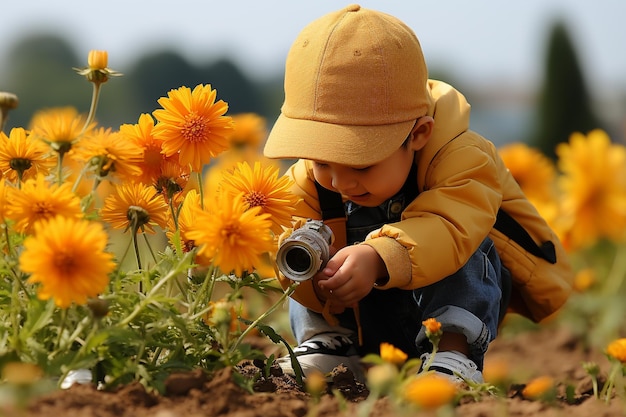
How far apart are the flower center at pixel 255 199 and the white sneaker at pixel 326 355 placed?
544 mm

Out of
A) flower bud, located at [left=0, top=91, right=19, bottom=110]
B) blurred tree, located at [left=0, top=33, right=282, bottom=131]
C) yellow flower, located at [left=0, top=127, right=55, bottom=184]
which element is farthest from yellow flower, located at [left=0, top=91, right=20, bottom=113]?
blurred tree, located at [left=0, top=33, right=282, bottom=131]

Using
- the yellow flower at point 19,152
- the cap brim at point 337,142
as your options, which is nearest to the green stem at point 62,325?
the yellow flower at point 19,152

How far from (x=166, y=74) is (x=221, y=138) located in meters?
67.9

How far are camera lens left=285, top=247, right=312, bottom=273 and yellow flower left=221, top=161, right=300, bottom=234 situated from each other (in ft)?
0.31

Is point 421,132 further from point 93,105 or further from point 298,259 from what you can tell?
point 93,105

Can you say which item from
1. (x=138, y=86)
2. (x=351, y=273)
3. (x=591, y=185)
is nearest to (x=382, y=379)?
(x=351, y=273)

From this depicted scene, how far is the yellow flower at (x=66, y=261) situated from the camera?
1566mm

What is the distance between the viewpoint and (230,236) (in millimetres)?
1707

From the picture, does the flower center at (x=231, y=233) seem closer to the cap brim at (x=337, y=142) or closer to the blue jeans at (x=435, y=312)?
the cap brim at (x=337, y=142)

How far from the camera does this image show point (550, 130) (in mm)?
19766

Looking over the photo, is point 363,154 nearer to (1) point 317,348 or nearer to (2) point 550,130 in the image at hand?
(1) point 317,348

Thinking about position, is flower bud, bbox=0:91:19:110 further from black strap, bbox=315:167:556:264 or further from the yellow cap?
black strap, bbox=315:167:556:264

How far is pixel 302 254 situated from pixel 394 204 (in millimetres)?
409

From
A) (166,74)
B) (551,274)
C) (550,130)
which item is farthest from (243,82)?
(551,274)
